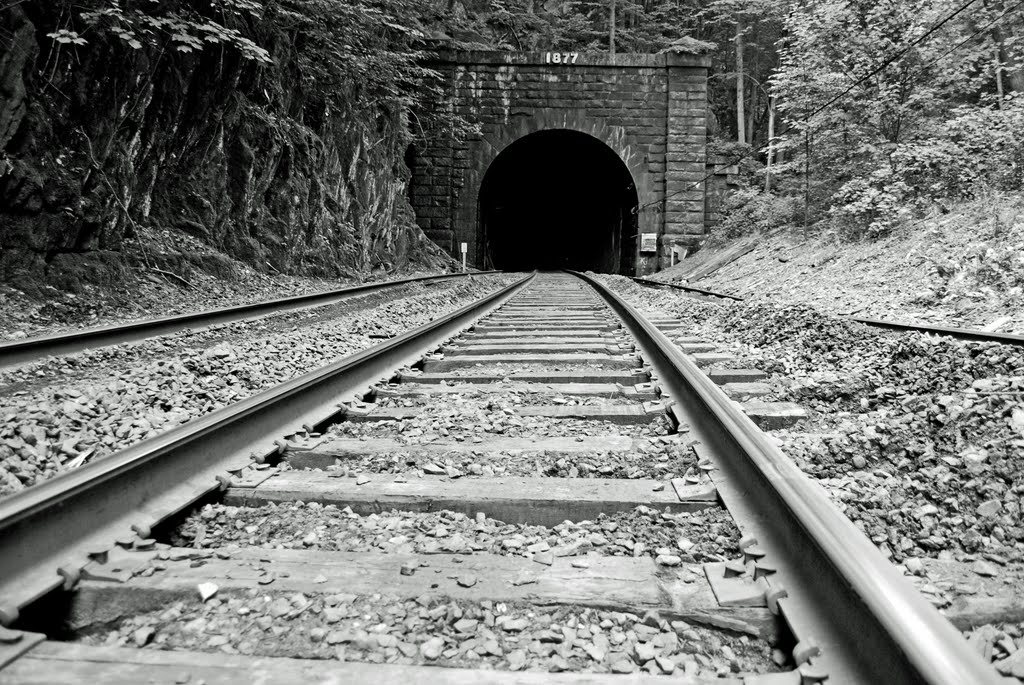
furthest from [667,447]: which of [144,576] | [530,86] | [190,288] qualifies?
[530,86]

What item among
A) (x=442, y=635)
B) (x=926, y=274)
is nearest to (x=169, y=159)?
(x=442, y=635)

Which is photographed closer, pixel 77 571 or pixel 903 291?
pixel 77 571

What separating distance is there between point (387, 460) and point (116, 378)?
8.27 feet

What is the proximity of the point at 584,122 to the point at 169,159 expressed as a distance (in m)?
15.5

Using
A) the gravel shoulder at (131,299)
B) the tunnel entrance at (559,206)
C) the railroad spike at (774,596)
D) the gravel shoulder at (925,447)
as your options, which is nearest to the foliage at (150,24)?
the gravel shoulder at (131,299)

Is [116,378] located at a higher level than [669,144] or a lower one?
lower

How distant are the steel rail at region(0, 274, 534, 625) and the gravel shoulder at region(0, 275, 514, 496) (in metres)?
0.62

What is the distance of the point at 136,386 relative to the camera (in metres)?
3.74

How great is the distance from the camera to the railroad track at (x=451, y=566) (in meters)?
1.23

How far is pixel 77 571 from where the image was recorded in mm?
1521

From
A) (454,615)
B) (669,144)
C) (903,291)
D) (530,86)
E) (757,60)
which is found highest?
(757,60)

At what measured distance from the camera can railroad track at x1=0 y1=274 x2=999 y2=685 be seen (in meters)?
1.23

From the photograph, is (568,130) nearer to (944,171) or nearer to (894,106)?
(894,106)

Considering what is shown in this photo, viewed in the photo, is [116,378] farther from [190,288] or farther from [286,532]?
[190,288]
